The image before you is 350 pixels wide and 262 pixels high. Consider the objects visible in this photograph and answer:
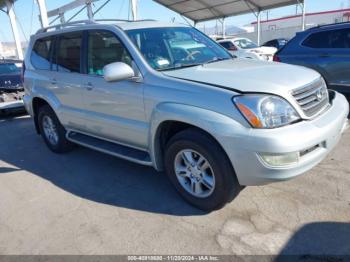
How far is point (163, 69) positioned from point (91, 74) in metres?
1.13

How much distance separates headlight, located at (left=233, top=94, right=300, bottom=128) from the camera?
110 inches

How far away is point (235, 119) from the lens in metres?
2.85

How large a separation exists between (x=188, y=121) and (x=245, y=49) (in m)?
12.7

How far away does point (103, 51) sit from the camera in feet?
13.6

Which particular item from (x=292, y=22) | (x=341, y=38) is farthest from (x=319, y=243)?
(x=292, y=22)

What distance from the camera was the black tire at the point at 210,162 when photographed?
9.93 feet

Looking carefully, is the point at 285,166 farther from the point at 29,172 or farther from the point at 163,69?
the point at 29,172

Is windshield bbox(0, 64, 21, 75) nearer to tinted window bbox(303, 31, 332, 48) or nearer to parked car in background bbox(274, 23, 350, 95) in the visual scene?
parked car in background bbox(274, 23, 350, 95)

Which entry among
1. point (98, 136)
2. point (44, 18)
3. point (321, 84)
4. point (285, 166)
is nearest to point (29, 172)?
point (98, 136)

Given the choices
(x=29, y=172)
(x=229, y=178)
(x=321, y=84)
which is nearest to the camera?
(x=229, y=178)

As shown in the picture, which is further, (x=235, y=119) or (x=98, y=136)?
(x=98, y=136)

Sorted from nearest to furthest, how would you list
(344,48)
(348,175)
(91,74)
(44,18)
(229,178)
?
(229,178) < (348,175) < (91,74) < (344,48) < (44,18)

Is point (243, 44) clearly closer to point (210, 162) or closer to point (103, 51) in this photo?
point (103, 51)

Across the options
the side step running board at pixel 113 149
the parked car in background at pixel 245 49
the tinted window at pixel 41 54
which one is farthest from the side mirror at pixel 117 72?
the parked car in background at pixel 245 49
